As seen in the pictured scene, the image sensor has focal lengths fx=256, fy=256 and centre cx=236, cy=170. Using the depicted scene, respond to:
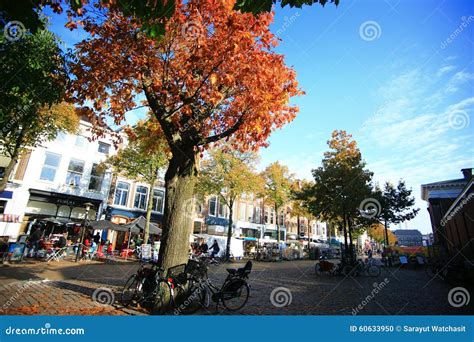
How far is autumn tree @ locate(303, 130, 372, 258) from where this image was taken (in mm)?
18047

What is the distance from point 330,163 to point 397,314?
14.7 metres

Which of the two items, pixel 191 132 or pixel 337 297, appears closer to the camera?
pixel 191 132

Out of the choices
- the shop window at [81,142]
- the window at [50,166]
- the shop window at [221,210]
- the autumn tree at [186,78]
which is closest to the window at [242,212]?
the shop window at [221,210]

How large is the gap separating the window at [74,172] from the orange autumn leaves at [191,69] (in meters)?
19.5

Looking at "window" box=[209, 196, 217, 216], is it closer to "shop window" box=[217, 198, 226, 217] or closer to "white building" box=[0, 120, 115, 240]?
"shop window" box=[217, 198, 226, 217]

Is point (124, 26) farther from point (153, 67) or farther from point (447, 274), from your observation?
point (447, 274)

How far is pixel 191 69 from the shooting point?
6949 millimetres

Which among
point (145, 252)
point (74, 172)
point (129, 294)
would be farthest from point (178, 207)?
point (74, 172)

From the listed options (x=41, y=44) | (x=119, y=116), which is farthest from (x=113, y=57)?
(x=41, y=44)

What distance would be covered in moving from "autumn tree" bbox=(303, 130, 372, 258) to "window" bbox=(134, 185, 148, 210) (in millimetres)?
18297

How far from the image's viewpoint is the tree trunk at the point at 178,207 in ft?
22.8

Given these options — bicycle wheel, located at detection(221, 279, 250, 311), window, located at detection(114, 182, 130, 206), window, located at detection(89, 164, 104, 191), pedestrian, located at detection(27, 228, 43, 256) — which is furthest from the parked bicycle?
window, located at detection(114, 182, 130, 206)

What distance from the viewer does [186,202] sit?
7.33m

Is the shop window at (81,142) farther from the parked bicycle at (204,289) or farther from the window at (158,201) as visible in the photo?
the parked bicycle at (204,289)
